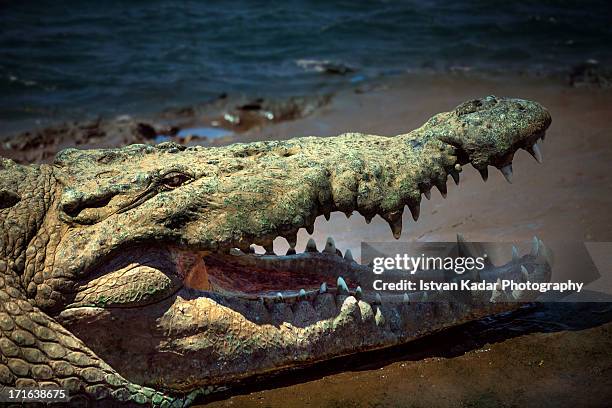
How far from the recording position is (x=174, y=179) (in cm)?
374

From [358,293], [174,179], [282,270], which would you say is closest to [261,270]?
[282,270]

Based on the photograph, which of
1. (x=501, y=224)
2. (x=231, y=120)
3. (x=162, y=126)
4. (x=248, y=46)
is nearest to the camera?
(x=501, y=224)

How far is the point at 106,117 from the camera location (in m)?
10.5

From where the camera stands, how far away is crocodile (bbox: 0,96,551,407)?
A: 3.48 metres

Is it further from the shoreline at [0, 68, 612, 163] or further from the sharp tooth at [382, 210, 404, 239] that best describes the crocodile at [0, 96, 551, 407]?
the shoreline at [0, 68, 612, 163]

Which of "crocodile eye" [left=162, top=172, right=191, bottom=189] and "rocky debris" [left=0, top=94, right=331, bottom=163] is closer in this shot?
"crocodile eye" [left=162, top=172, right=191, bottom=189]

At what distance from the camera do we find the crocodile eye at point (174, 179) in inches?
146

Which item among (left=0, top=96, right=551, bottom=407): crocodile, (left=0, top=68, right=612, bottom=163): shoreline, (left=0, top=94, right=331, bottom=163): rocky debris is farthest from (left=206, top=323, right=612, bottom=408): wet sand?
(left=0, top=94, right=331, bottom=163): rocky debris

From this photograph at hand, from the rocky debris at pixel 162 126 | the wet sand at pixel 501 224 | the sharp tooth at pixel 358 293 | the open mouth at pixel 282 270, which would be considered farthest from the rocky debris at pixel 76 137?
the sharp tooth at pixel 358 293

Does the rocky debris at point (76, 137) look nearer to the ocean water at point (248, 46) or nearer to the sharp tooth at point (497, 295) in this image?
the ocean water at point (248, 46)

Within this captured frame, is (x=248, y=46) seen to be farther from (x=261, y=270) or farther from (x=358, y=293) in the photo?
(x=358, y=293)

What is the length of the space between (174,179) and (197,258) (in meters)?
0.43

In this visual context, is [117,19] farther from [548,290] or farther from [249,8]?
[548,290]

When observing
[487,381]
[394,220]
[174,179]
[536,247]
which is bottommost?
[487,381]
